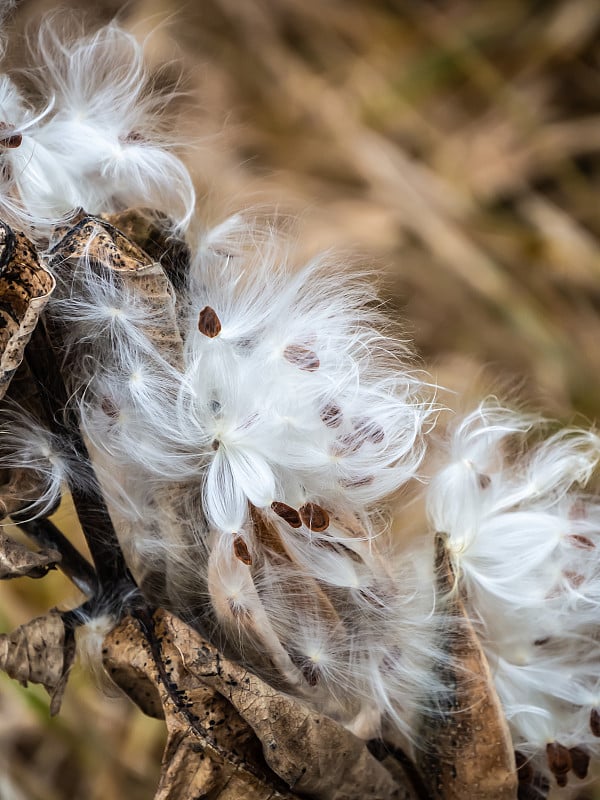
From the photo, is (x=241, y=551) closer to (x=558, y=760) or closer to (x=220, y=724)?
(x=220, y=724)

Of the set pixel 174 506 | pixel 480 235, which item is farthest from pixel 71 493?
pixel 480 235

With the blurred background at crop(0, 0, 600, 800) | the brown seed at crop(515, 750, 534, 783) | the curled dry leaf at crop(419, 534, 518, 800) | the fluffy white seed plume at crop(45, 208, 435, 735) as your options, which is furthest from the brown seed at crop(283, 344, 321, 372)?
the blurred background at crop(0, 0, 600, 800)

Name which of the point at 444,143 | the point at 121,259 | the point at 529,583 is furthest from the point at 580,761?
the point at 444,143

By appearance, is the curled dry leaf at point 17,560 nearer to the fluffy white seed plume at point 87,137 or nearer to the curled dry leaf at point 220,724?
the curled dry leaf at point 220,724

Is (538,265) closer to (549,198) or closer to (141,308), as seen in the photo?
(549,198)

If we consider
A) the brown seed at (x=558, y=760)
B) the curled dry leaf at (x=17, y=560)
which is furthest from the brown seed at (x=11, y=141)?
the brown seed at (x=558, y=760)

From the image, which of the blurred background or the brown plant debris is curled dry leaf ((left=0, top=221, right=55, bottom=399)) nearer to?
the brown plant debris
